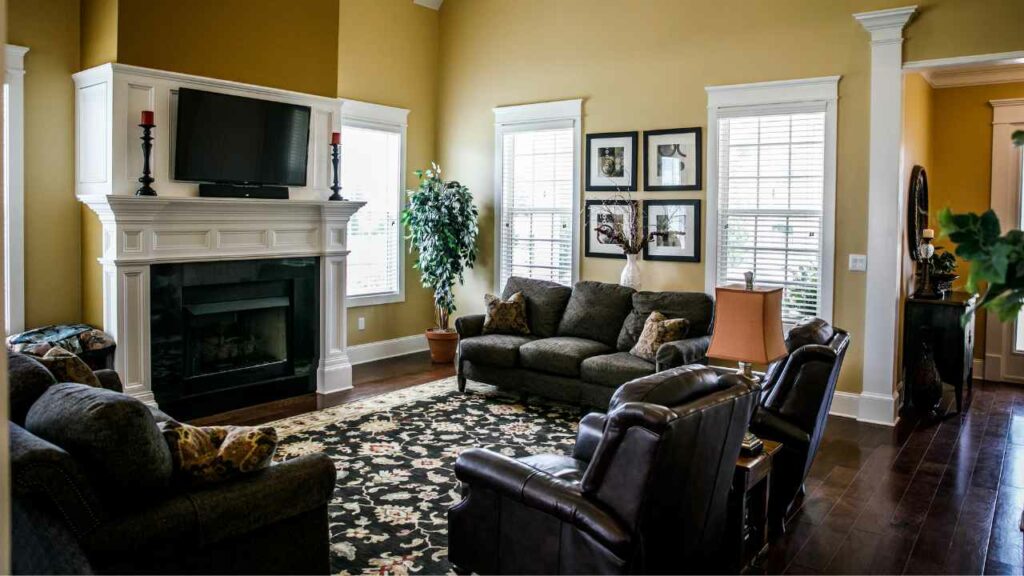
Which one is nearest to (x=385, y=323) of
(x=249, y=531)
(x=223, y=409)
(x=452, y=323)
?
(x=452, y=323)

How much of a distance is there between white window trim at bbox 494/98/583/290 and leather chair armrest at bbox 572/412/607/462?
3.94 m

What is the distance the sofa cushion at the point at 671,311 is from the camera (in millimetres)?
5867

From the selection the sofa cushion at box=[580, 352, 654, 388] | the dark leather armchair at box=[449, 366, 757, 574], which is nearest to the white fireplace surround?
the sofa cushion at box=[580, 352, 654, 388]

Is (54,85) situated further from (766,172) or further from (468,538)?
(766,172)

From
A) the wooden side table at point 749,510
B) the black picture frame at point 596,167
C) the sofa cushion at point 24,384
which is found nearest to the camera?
the sofa cushion at point 24,384

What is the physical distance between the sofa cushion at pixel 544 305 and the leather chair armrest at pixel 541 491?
143 inches

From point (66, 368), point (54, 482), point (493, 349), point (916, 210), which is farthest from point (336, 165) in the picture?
point (916, 210)

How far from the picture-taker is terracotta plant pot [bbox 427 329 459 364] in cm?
768

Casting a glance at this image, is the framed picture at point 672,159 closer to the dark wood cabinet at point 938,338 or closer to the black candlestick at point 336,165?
the dark wood cabinet at point 938,338

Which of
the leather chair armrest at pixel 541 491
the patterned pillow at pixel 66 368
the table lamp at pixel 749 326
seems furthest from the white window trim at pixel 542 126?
the patterned pillow at pixel 66 368

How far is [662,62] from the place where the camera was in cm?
668

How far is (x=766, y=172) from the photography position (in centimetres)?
619

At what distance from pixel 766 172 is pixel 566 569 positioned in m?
4.46

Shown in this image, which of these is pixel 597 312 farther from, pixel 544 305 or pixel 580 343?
pixel 544 305
